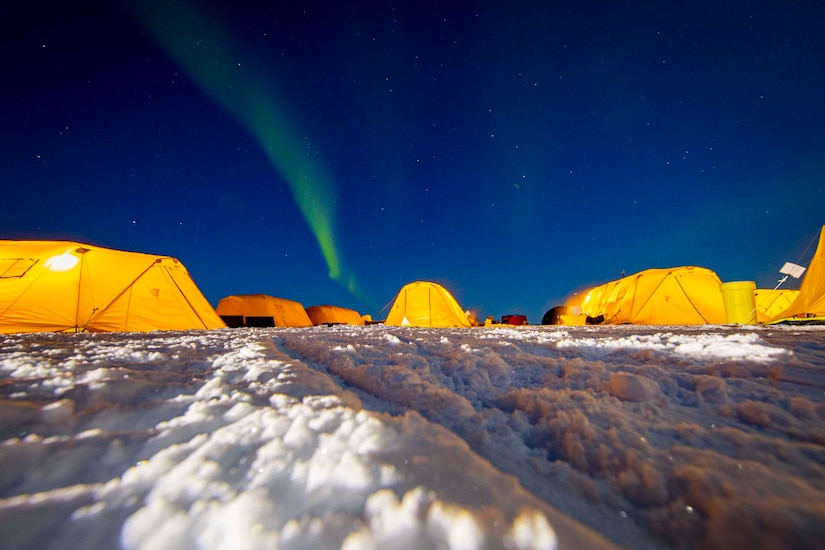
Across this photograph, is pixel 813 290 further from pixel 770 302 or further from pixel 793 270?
pixel 770 302

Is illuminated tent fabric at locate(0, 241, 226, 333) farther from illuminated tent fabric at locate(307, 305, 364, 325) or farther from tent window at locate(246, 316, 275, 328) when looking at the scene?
illuminated tent fabric at locate(307, 305, 364, 325)

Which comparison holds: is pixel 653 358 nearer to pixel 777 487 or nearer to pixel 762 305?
pixel 777 487

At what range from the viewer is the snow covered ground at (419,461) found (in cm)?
44

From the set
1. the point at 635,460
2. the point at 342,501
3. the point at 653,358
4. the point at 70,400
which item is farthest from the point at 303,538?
the point at 653,358

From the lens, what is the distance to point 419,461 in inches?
23.3

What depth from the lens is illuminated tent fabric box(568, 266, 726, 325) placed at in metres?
8.31

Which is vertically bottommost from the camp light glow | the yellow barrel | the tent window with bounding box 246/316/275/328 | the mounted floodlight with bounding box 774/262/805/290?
the tent window with bounding box 246/316/275/328

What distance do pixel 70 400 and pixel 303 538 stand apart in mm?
924

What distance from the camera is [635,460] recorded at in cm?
59

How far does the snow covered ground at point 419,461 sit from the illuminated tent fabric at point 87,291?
604cm

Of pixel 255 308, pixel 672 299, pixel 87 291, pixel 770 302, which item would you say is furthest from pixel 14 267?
pixel 770 302

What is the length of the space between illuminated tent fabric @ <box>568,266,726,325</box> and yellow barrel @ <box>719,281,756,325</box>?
4.27 m

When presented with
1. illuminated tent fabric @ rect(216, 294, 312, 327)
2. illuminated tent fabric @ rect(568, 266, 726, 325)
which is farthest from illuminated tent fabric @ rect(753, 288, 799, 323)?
illuminated tent fabric @ rect(216, 294, 312, 327)

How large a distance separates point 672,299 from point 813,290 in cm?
365
